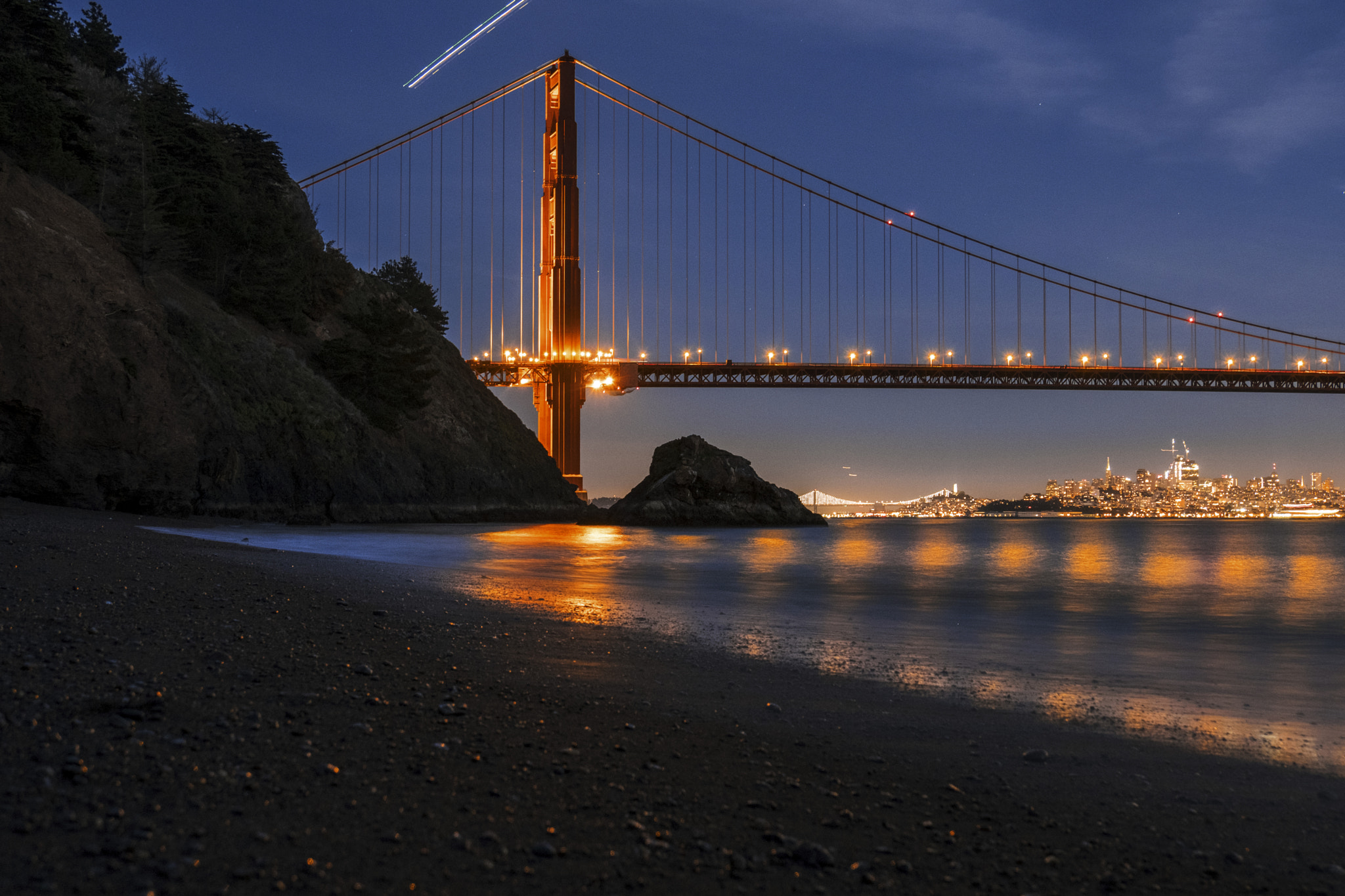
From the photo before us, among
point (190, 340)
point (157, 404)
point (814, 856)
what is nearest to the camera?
point (814, 856)

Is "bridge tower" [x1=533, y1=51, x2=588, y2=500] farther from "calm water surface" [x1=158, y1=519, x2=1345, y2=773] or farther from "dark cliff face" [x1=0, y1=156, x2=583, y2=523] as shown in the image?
"calm water surface" [x1=158, y1=519, x2=1345, y2=773]

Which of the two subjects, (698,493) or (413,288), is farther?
(413,288)

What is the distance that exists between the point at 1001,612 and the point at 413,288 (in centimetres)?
3683

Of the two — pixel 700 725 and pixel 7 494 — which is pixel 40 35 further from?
pixel 700 725

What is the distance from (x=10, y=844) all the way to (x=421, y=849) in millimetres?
798

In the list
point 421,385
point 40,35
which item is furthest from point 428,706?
point 421,385

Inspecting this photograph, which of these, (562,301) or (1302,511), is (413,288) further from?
(1302,511)

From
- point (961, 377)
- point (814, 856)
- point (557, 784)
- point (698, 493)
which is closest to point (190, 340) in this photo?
point (698, 493)

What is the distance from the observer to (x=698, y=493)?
1057 inches

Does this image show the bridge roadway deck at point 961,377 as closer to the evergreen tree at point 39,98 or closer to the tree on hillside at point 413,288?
the tree on hillside at point 413,288

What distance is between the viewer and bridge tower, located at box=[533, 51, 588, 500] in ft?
137

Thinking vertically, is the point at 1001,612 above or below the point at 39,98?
below

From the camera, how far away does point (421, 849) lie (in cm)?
175

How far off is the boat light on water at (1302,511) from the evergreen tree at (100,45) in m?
90.0
